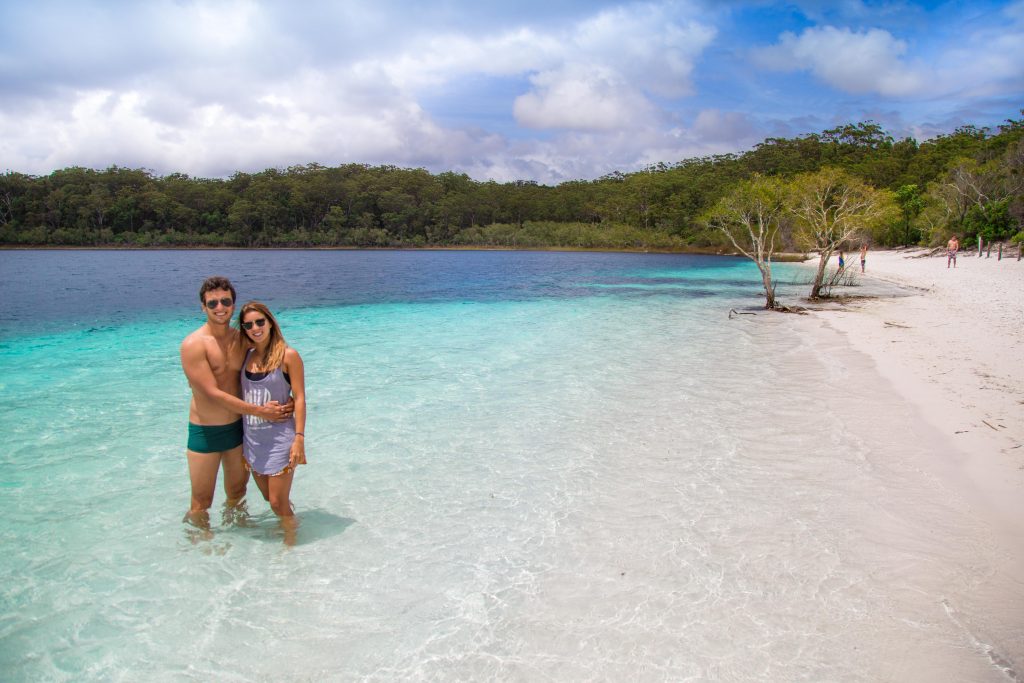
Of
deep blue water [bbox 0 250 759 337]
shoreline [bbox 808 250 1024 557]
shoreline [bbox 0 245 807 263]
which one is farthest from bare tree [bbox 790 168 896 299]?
shoreline [bbox 0 245 807 263]

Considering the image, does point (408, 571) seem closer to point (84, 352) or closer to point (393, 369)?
point (393, 369)

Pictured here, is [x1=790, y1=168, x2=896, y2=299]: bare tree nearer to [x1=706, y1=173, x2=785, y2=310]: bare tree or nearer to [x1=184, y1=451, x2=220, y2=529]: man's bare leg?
[x1=706, y1=173, x2=785, y2=310]: bare tree

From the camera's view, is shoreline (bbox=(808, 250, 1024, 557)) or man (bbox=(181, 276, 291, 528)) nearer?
man (bbox=(181, 276, 291, 528))

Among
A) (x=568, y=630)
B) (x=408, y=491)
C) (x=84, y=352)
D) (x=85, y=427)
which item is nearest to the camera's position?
(x=568, y=630)

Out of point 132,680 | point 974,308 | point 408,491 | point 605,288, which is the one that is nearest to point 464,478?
point 408,491

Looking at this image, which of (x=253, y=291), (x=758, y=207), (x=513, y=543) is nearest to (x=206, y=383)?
(x=513, y=543)

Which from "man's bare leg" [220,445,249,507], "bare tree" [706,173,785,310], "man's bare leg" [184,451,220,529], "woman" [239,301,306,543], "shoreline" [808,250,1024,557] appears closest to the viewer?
"woman" [239,301,306,543]

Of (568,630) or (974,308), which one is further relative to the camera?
(974,308)

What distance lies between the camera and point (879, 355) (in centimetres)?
1238

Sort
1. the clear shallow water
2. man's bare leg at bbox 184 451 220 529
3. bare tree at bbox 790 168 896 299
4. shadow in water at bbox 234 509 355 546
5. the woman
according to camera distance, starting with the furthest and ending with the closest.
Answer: bare tree at bbox 790 168 896 299
shadow in water at bbox 234 509 355 546
man's bare leg at bbox 184 451 220 529
the woman
the clear shallow water

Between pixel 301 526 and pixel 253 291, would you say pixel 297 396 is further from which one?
pixel 253 291

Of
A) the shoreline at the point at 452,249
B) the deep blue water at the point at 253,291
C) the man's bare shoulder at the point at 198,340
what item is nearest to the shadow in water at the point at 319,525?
the man's bare shoulder at the point at 198,340

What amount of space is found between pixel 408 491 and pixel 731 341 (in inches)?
467

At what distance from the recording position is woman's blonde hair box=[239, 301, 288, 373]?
400 cm
